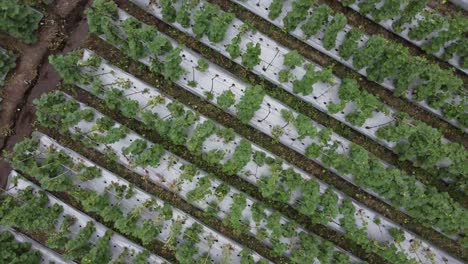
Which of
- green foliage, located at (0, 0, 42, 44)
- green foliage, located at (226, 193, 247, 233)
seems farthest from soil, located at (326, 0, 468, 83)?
green foliage, located at (0, 0, 42, 44)

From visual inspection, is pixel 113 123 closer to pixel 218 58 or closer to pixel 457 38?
pixel 218 58

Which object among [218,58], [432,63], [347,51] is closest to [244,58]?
[218,58]

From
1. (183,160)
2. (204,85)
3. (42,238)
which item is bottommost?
(42,238)

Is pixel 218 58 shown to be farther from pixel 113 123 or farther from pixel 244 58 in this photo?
pixel 113 123

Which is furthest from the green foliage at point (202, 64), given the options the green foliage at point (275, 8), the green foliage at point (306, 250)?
the green foliage at point (306, 250)

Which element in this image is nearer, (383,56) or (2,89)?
(383,56)

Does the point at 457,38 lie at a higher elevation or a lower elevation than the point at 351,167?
higher
